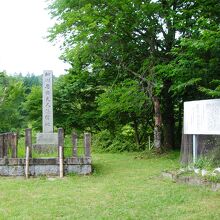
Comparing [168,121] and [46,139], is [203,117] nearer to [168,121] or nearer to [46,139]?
[46,139]

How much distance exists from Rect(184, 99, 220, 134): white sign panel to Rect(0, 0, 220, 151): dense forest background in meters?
2.04

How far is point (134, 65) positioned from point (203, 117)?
28.1ft

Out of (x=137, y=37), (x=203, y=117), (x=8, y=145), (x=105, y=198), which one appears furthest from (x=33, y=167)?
(x=137, y=37)

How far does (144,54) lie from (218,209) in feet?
40.2

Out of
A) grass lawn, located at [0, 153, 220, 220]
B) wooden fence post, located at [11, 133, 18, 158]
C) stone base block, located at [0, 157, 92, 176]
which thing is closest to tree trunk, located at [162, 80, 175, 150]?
grass lawn, located at [0, 153, 220, 220]

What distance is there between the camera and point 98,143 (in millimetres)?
22109

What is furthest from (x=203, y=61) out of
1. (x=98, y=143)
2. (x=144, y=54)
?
(x=98, y=143)

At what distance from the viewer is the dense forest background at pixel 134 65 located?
14.2 metres

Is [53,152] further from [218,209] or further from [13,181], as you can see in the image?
[218,209]

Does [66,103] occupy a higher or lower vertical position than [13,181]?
higher

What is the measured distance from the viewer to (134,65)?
60.8 ft

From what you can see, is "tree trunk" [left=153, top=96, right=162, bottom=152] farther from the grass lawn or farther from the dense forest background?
the grass lawn

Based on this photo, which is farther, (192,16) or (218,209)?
(192,16)

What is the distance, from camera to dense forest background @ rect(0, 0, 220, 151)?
46.6 feet
